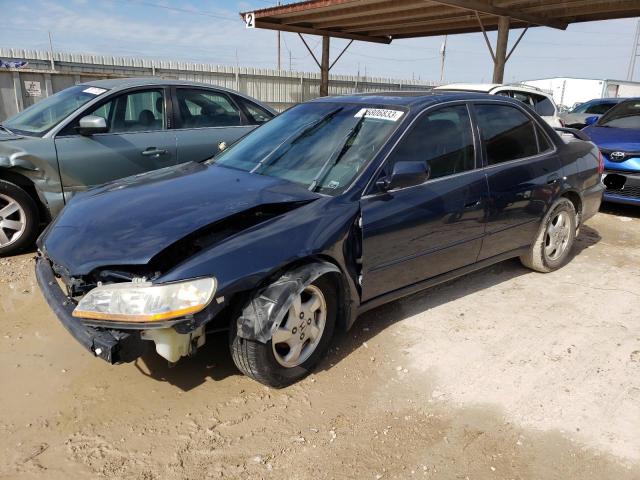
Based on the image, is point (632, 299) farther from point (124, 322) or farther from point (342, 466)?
point (124, 322)

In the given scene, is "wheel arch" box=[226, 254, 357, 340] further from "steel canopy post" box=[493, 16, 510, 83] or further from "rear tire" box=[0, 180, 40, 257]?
"steel canopy post" box=[493, 16, 510, 83]

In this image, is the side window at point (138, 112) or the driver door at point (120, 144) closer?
the driver door at point (120, 144)

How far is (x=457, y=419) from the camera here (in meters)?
2.61

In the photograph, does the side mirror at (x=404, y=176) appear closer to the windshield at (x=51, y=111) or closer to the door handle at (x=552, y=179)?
the door handle at (x=552, y=179)

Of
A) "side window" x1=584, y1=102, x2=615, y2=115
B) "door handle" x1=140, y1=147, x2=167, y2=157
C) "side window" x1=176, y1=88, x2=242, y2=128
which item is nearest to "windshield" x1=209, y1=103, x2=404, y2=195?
"door handle" x1=140, y1=147, x2=167, y2=157

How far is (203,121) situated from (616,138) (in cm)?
561

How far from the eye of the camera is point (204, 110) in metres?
5.57

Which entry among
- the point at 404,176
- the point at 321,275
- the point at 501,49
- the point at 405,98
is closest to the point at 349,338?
the point at 321,275

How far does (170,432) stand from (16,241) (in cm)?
306

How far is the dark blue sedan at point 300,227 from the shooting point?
7.71 feet

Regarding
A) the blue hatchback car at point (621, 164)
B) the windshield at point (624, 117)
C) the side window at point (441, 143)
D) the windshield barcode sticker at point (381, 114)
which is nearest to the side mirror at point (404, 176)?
the side window at point (441, 143)

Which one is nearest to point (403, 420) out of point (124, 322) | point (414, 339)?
point (414, 339)

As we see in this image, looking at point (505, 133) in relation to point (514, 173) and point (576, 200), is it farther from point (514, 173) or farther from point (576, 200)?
point (576, 200)

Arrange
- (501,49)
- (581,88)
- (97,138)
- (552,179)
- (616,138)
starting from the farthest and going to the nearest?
(581,88) → (501,49) → (616,138) → (97,138) → (552,179)
